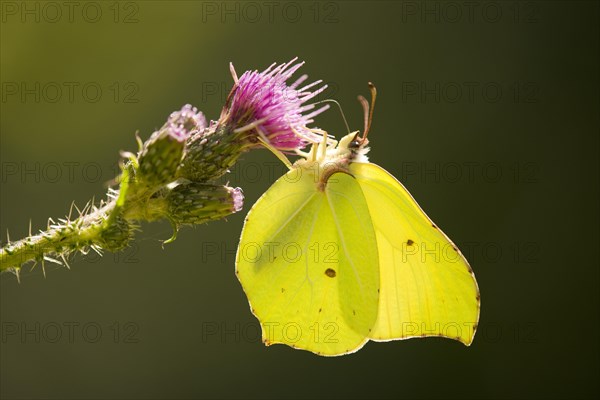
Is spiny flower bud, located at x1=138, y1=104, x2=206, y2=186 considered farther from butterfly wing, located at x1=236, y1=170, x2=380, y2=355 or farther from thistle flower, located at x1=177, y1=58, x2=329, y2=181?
butterfly wing, located at x1=236, y1=170, x2=380, y2=355

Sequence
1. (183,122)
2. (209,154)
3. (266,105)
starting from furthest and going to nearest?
(266,105)
(209,154)
(183,122)

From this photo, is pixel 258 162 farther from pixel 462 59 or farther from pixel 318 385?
pixel 462 59

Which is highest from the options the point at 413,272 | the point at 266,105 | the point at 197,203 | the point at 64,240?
the point at 266,105

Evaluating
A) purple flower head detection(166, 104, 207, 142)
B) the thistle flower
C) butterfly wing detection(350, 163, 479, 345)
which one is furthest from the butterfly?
purple flower head detection(166, 104, 207, 142)

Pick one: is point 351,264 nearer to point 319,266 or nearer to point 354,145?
point 319,266

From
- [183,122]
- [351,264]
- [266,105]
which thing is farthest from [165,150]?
[351,264]

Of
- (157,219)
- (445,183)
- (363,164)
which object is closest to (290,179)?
(363,164)
